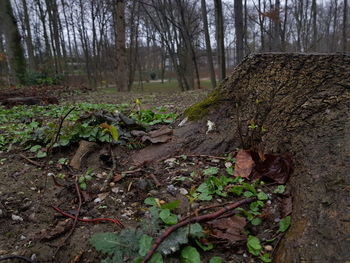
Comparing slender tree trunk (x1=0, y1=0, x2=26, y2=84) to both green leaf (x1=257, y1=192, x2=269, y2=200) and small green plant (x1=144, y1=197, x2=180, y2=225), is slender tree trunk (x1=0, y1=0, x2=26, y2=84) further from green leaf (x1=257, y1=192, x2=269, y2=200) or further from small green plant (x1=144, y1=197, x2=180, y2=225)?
green leaf (x1=257, y1=192, x2=269, y2=200)

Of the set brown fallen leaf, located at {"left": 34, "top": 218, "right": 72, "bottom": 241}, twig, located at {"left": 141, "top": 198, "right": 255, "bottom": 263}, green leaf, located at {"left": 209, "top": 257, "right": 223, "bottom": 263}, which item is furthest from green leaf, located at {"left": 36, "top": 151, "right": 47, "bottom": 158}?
green leaf, located at {"left": 209, "top": 257, "right": 223, "bottom": 263}

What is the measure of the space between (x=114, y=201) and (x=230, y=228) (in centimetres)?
76

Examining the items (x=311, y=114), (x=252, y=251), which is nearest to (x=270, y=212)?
(x=252, y=251)

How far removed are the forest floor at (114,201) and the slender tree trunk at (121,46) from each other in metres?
8.94

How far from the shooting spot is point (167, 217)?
1395 millimetres

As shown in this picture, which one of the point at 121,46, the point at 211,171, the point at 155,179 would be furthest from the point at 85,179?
the point at 121,46

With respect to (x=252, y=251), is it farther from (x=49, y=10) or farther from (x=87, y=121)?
(x=49, y=10)

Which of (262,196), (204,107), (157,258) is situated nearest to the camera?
(157,258)

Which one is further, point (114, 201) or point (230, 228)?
point (114, 201)

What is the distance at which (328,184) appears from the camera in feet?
4.42

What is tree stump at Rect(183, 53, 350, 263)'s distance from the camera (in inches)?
45.9

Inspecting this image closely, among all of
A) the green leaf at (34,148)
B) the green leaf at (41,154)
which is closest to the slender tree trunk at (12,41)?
the green leaf at (34,148)

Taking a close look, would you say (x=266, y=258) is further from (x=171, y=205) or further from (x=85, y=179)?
(x=85, y=179)

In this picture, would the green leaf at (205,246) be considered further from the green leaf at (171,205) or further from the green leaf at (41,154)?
the green leaf at (41,154)
